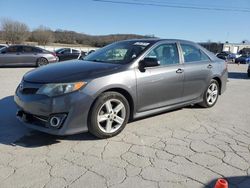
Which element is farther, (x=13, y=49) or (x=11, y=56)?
(x=13, y=49)

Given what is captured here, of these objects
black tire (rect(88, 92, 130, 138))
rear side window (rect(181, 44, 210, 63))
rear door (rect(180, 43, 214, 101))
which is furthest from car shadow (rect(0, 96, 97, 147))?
rear side window (rect(181, 44, 210, 63))

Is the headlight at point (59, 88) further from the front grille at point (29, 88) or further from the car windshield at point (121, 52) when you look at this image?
the car windshield at point (121, 52)

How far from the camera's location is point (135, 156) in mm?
3619

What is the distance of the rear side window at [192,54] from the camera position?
5527 mm

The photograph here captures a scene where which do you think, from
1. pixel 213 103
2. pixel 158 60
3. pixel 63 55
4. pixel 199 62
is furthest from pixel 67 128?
pixel 63 55

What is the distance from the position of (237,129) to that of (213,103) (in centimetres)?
155

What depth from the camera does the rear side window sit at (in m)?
5.53

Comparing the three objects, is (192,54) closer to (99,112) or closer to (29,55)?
(99,112)

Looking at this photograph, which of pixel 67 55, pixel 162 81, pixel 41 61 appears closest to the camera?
pixel 162 81

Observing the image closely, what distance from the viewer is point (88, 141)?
4.07 meters

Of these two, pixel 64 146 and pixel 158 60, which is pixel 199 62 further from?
pixel 64 146

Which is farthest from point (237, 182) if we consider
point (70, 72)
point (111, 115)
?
point (70, 72)

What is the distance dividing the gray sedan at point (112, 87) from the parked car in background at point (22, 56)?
454 inches

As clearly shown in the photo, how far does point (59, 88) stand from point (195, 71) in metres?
2.91
